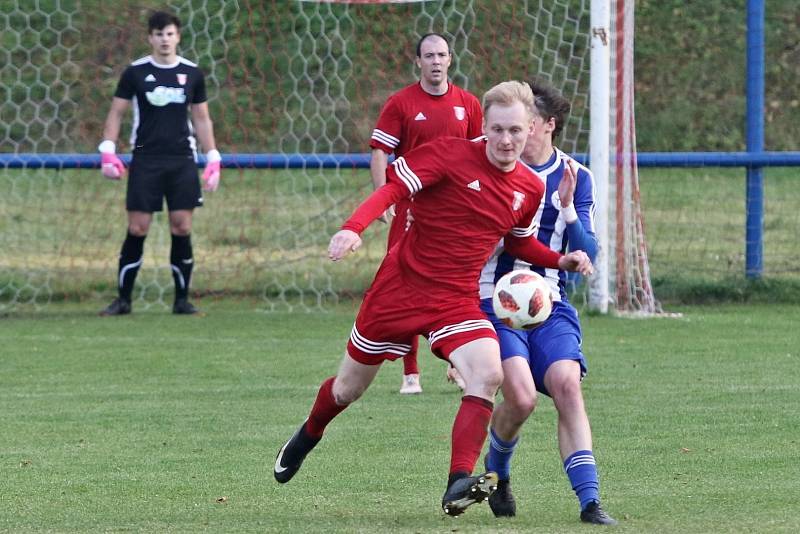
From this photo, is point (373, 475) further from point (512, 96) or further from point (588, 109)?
point (588, 109)

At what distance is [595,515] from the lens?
4918 mm

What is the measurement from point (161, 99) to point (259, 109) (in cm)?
168

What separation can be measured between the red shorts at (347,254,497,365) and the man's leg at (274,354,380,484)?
0.21 feet

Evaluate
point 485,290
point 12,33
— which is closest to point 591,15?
point 12,33

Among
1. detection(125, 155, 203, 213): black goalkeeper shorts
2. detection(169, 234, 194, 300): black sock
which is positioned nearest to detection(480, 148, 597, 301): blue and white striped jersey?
detection(125, 155, 203, 213): black goalkeeper shorts

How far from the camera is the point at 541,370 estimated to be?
17.4 feet

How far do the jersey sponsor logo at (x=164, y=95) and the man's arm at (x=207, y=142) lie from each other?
0.15 meters

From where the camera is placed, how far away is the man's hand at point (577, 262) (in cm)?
523

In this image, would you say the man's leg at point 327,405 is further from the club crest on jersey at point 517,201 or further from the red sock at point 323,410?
the club crest on jersey at point 517,201

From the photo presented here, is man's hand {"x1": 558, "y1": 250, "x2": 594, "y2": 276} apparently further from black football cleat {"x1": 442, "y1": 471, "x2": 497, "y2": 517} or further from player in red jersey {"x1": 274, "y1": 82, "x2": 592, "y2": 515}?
black football cleat {"x1": 442, "y1": 471, "x2": 497, "y2": 517}

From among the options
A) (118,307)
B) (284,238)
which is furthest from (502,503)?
(284,238)

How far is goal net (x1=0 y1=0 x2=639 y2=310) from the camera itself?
11.8 metres

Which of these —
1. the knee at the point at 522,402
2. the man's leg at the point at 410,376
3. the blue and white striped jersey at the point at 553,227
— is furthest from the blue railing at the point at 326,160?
the knee at the point at 522,402

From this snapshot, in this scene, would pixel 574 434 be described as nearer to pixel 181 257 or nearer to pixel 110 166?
pixel 110 166
